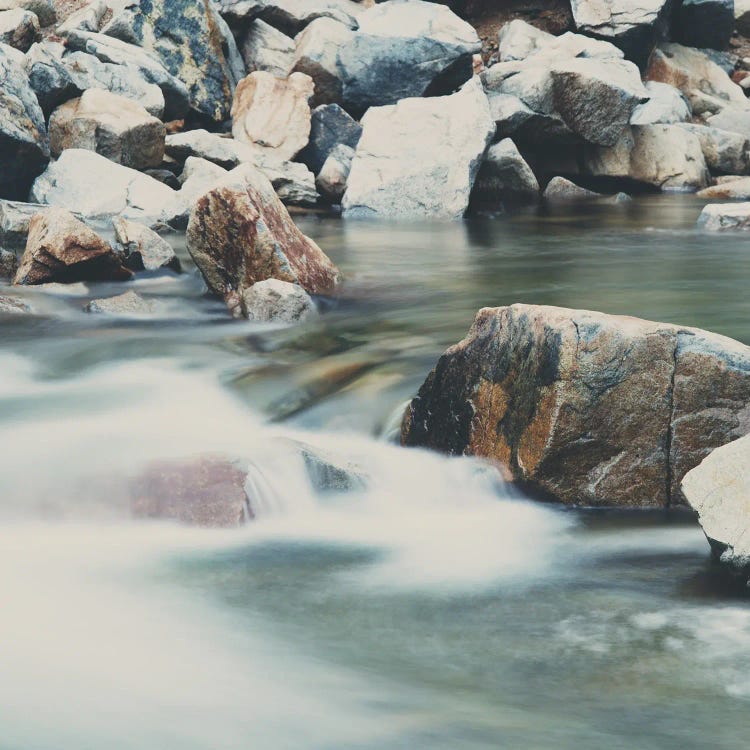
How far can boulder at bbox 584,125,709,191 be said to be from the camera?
54.5ft

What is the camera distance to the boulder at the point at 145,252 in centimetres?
866

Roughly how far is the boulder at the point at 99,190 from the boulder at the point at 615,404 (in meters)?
7.96

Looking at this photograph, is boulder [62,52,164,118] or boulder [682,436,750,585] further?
boulder [62,52,164,118]

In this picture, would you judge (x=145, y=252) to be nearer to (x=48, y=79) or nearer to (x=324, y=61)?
(x=48, y=79)

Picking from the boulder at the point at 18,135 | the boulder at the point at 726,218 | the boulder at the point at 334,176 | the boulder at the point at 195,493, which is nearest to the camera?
the boulder at the point at 195,493

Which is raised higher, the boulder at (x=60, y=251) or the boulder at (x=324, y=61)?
the boulder at (x=324, y=61)

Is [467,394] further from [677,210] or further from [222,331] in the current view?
[677,210]

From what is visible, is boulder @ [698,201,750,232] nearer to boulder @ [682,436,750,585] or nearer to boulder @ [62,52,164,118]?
boulder @ [62,52,164,118]

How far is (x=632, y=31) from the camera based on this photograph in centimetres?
1983

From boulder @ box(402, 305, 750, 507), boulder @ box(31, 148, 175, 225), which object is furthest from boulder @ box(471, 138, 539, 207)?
boulder @ box(402, 305, 750, 507)

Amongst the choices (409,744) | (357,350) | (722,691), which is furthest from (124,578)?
(357,350)

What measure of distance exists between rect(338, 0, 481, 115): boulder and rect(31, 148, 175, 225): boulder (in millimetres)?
5151

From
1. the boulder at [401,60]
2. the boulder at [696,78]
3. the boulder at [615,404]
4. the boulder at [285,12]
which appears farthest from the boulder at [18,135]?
the boulder at [696,78]

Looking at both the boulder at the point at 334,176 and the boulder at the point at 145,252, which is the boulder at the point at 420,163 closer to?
the boulder at the point at 334,176
